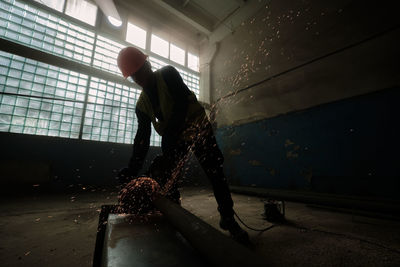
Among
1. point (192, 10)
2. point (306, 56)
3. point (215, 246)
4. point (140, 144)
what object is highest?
point (192, 10)

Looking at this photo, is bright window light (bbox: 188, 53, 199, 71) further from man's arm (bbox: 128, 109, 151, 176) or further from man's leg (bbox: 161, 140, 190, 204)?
man's leg (bbox: 161, 140, 190, 204)

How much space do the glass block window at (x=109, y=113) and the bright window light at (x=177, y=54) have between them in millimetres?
2375

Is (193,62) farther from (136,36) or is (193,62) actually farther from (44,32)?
(44,32)

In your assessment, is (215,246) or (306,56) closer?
(215,246)

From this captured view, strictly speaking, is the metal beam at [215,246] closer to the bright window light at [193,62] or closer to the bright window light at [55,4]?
the bright window light at [55,4]

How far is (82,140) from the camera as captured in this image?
421 cm

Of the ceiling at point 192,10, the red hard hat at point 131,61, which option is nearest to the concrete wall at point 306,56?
the ceiling at point 192,10

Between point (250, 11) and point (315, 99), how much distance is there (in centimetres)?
347

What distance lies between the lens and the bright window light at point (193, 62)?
7.17 m

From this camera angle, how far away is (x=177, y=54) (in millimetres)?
6930

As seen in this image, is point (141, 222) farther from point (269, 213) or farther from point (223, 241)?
point (269, 213)

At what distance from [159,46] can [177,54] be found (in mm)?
778

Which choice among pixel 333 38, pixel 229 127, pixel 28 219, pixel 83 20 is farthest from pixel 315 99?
pixel 83 20

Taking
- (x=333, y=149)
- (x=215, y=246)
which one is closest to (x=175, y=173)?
(x=215, y=246)
